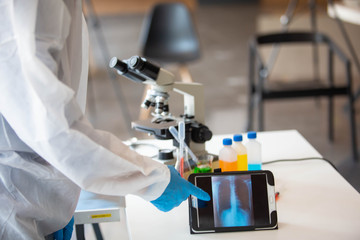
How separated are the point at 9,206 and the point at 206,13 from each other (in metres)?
6.27

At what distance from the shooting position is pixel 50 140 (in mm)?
887

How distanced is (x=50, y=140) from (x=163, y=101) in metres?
0.58

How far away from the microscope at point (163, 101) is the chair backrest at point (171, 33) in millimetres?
2278

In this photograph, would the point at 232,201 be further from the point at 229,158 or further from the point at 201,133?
the point at 201,133

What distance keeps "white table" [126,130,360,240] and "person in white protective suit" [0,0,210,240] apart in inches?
Answer: 3.6

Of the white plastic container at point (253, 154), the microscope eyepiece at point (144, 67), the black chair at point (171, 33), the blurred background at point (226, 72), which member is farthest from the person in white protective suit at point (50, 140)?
the black chair at point (171, 33)

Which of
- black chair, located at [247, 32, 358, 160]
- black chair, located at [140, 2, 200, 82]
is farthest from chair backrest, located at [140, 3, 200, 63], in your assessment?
black chair, located at [247, 32, 358, 160]

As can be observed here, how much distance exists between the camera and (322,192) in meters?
1.32

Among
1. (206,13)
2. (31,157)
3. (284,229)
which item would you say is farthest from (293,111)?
(206,13)

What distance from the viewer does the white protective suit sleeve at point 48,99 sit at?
0.86m

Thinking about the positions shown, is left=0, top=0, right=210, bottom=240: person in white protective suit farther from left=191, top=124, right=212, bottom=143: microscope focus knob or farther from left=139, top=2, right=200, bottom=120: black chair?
left=139, top=2, right=200, bottom=120: black chair

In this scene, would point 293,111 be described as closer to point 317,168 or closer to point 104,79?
point 104,79

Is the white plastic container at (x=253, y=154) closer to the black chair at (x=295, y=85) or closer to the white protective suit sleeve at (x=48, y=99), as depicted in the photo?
the white protective suit sleeve at (x=48, y=99)

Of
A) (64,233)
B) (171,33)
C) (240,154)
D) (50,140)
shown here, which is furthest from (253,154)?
(171,33)
